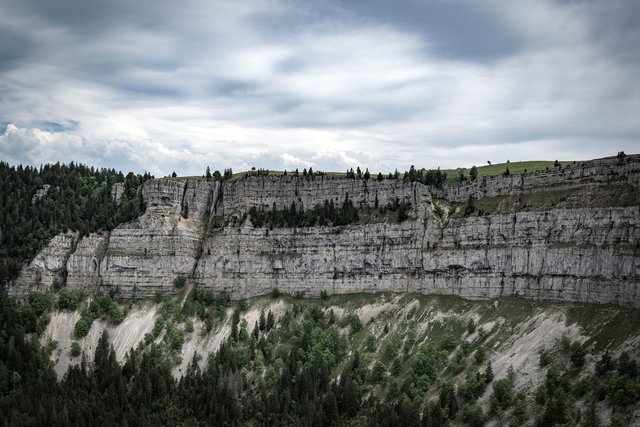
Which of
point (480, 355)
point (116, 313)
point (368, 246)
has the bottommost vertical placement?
point (116, 313)

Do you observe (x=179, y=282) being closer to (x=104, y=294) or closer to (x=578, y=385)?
(x=104, y=294)

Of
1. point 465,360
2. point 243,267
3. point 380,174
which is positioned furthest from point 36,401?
point 380,174

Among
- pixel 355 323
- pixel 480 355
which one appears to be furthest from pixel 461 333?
pixel 355 323

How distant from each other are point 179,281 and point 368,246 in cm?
5720

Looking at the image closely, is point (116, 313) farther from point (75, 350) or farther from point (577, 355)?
point (577, 355)

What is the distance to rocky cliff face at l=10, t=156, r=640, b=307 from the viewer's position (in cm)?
12825

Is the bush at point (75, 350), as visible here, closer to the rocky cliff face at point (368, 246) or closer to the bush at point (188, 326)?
the rocky cliff face at point (368, 246)

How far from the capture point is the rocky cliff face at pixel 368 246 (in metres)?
128

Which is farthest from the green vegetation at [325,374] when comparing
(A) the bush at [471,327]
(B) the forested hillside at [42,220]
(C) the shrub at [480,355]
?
(B) the forested hillside at [42,220]

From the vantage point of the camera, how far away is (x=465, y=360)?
126 metres

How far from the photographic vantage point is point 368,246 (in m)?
166

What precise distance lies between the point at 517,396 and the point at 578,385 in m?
10.6

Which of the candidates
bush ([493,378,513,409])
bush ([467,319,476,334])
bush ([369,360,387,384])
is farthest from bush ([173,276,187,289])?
bush ([493,378,513,409])

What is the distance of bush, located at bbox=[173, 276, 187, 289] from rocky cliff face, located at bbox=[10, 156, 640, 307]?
1.29m
